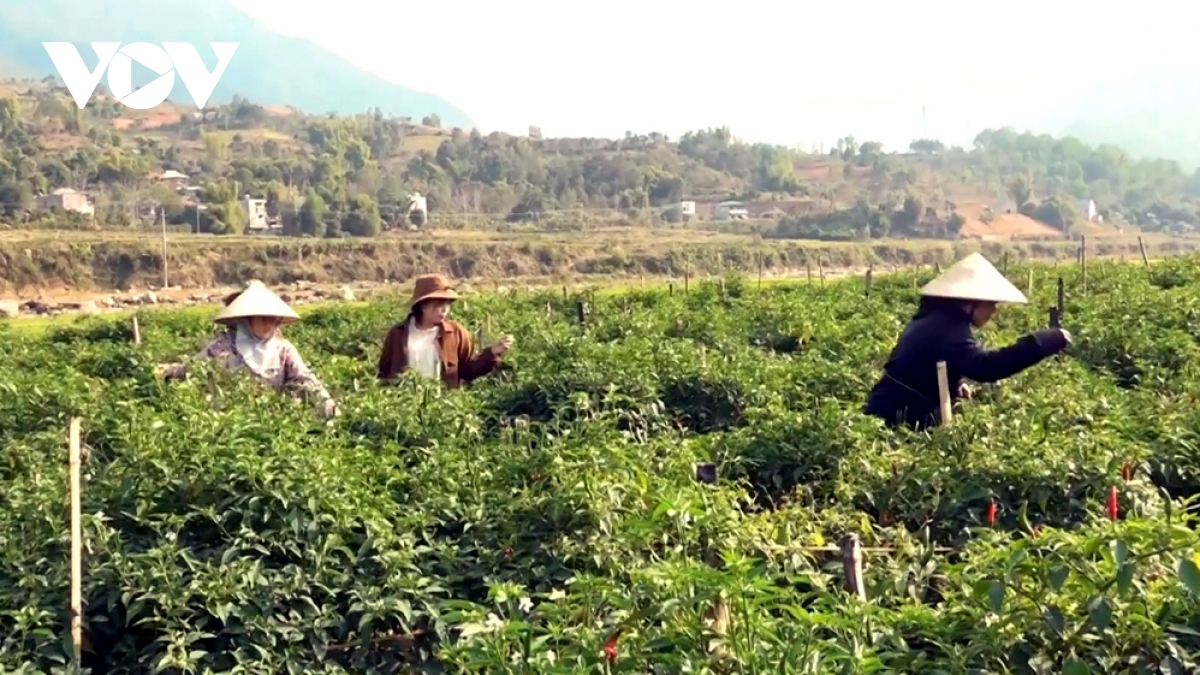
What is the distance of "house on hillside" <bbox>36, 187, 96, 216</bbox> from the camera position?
237 ft

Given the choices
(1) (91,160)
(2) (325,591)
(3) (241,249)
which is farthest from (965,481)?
(1) (91,160)

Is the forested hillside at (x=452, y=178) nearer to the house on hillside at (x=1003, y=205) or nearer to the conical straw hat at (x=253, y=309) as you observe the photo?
the house on hillside at (x=1003, y=205)

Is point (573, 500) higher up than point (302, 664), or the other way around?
point (573, 500)

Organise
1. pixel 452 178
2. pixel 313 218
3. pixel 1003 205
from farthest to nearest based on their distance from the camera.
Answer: pixel 1003 205 → pixel 452 178 → pixel 313 218

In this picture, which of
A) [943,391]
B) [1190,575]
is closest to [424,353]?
[943,391]

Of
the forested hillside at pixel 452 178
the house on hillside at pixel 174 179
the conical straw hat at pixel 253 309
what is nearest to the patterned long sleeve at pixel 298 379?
the conical straw hat at pixel 253 309

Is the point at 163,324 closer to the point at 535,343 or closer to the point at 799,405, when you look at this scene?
the point at 535,343

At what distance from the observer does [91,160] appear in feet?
272

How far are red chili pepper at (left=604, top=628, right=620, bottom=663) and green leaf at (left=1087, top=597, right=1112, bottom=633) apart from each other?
3.63ft

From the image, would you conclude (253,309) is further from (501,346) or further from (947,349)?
(947,349)

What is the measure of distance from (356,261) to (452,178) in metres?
44.9

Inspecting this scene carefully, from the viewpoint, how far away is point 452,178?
104 metres

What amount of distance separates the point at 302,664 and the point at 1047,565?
224 cm

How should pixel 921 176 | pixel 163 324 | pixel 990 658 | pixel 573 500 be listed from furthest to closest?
pixel 921 176, pixel 163 324, pixel 573 500, pixel 990 658
